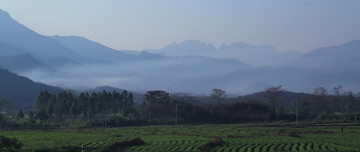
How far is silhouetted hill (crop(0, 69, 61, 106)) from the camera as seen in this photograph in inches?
4749

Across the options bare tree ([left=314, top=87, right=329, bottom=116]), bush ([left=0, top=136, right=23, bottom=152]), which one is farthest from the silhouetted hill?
bush ([left=0, top=136, right=23, bottom=152])

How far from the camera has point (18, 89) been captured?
12800 centimetres

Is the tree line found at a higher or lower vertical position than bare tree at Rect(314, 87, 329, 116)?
lower

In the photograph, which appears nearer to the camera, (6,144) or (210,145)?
(6,144)

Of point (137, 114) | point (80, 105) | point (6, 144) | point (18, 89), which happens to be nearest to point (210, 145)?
point (6, 144)

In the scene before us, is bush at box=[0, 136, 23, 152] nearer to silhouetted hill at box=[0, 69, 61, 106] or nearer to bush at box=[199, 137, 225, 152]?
bush at box=[199, 137, 225, 152]

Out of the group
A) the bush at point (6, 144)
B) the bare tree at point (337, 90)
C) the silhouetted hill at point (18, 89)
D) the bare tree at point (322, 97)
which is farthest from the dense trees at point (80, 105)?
the bush at point (6, 144)

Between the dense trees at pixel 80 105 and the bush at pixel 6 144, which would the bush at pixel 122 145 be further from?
the dense trees at pixel 80 105

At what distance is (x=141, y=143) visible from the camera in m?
35.8

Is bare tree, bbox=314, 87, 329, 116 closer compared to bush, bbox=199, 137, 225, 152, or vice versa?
bush, bbox=199, 137, 225, 152

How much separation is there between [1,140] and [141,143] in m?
14.8

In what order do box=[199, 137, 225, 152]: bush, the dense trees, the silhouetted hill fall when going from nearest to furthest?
1. box=[199, 137, 225, 152]: bush
2. the dense trees
3. the silhouetted hill

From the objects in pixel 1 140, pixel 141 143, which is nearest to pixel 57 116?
pixel 141 143

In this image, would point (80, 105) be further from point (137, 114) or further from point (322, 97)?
point (322, 97)
